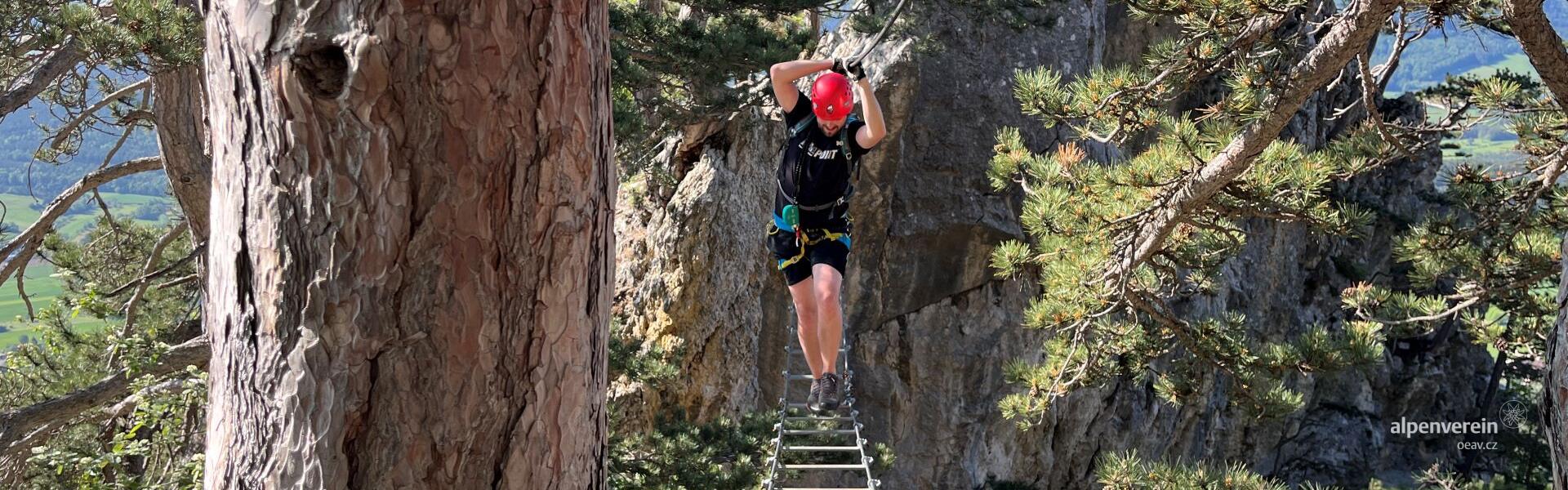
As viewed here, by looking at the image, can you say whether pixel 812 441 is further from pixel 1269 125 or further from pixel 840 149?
pixel 1269 125

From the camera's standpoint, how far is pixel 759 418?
20.4ft

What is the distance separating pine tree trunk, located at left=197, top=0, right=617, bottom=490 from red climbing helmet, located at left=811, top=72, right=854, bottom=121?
120 inches

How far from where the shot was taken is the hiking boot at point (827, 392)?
561 centimetres

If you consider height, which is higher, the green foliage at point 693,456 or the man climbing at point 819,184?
the man climbing at point 819,184

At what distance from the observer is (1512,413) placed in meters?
18.7

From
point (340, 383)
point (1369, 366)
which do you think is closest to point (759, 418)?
point (1369, 366)

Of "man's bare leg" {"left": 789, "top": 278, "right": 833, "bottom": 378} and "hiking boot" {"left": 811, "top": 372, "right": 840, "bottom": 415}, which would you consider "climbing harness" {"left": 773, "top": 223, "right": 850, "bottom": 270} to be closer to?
"man's bare leg" {"left": 789, "top": 278, "right": 833, "bottom": 378}

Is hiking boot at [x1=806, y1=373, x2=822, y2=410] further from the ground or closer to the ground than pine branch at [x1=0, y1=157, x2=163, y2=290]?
closer to the ground

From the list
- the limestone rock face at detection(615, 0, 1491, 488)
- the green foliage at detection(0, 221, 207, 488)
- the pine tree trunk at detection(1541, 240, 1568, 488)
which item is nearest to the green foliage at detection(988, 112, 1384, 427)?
the pine tree trunk at detection(1541, 240, 1568, 488)

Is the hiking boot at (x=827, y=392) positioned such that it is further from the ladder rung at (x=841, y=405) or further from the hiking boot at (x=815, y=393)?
the ladder rung at (x=841, y=405)

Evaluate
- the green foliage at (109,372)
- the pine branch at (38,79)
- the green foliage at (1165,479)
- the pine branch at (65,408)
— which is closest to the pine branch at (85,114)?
the green foliage at (109,372)

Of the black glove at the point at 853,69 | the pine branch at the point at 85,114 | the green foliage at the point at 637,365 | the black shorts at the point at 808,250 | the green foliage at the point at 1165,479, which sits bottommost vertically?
the green foliage at the point at 1165,479

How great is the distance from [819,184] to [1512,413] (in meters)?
19.2

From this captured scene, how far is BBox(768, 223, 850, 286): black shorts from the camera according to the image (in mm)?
5188
